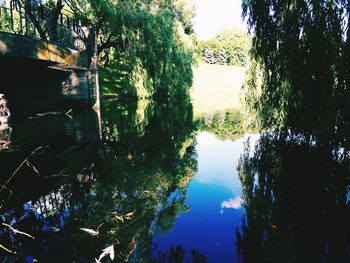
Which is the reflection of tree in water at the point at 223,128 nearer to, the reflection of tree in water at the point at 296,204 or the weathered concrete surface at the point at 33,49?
the reflection of tree in water at the point at 296,204

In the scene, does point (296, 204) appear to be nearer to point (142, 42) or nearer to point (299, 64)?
point (299, 64)

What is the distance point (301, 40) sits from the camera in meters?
6.04

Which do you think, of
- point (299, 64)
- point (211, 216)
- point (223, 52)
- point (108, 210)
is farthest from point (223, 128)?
point (223, 52)

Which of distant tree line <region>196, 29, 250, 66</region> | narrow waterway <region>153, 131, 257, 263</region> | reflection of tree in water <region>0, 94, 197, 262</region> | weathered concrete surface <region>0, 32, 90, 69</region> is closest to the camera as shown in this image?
reflection of tree in water <region>0, 94, 197, 262</region>

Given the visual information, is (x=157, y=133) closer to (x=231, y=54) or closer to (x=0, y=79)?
(x=0, y=79)

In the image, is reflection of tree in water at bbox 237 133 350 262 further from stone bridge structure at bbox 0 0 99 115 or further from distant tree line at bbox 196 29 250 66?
distant tree line at bbox 196 29 250 66

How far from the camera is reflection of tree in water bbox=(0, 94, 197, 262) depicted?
10.0ft

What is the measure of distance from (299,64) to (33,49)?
735 centimetres

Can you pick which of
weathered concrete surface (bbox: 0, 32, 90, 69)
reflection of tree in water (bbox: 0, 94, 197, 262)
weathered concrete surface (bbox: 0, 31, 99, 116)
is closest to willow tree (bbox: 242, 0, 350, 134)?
reflection of tree in water (bbox: 0, 94, 197, 262)

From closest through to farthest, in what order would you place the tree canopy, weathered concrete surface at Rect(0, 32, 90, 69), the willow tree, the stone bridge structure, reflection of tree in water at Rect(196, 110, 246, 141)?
the willow tree → weathered concrete surface at Rect(0, 32, 90, 69) → reflection of tree in water at Rect(196, 110, 246, 141) → the stone bridge structure → the tree canopy

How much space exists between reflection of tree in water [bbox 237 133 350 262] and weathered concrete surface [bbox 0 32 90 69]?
22.1 feet

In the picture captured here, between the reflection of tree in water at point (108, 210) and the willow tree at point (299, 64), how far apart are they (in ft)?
7.16

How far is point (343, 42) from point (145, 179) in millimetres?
4122


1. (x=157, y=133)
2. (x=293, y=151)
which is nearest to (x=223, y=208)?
(x=293, y=151)
